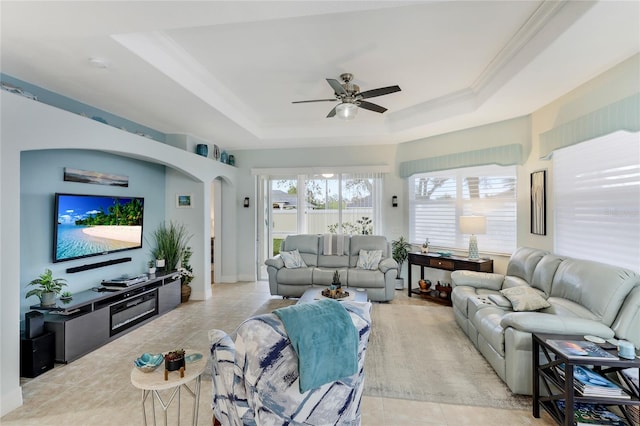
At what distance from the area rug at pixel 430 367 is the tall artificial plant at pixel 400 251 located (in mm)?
1614

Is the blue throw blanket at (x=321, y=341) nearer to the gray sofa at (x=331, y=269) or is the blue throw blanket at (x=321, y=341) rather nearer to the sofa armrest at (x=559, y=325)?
the sofa armrest at (x=559, y=325)

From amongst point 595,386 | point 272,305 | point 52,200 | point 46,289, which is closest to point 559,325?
point 595,386

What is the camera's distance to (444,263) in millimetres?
4590

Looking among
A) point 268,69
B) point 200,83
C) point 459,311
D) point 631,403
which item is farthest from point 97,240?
point 631,403

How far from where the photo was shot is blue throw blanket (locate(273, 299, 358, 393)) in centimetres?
137

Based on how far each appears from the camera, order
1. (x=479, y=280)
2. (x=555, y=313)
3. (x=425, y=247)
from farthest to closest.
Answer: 1. (x=425, y=247)
2. (x=479, y=280)
3. (x=555, y=313)

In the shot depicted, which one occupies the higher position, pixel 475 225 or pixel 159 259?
pixel 475 225

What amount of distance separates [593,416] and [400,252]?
3601 mm

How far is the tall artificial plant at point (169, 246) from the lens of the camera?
4.59 meters

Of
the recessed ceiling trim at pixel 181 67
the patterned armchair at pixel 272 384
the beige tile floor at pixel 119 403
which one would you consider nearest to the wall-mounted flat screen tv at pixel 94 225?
the beige tile floor at pixel 119 403

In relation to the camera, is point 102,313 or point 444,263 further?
point 444,263

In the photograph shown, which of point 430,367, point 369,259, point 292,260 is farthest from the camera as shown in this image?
point 292,260

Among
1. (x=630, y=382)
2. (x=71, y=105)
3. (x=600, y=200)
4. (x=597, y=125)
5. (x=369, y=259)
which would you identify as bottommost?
(x=630, y=382)

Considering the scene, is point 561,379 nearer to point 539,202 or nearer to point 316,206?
point 539,202
